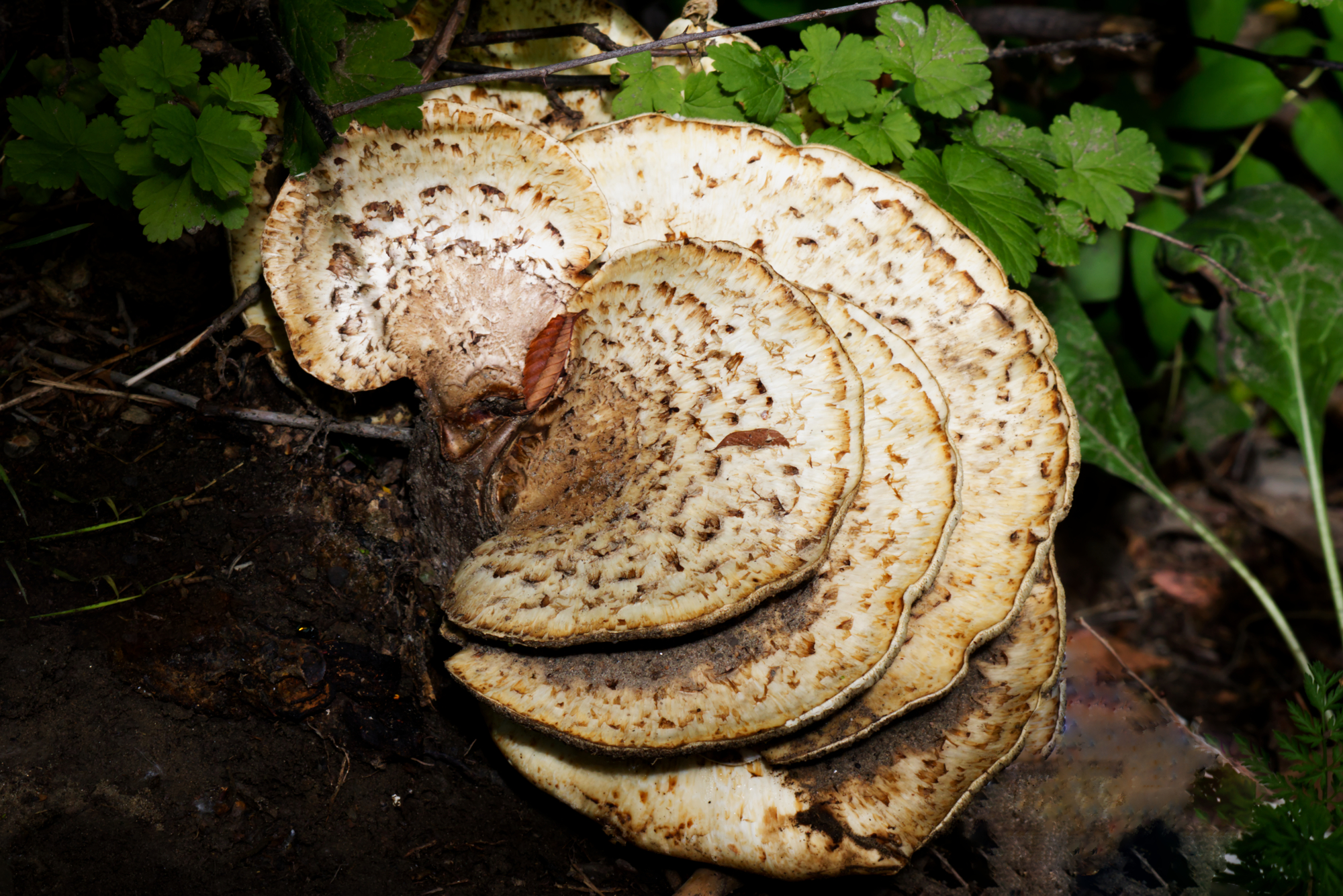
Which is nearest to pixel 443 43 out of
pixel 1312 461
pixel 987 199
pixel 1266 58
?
pixel 987 199

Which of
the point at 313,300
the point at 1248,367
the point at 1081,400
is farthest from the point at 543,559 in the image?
the point at 1248,367

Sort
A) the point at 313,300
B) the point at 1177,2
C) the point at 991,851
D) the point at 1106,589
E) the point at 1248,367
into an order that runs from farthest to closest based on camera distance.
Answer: the point at 1106,589 < the point at 1177,2 < the point at 1248,367 < the point at 991,851 < the point at 313,300

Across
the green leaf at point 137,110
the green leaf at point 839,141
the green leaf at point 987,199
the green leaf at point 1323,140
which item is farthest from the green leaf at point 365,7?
the green leaf at point 1323,140

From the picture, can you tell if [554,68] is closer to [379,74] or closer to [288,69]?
[379,74]

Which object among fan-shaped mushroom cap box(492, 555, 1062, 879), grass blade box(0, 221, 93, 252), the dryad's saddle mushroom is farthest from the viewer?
grass blade box(0, 221, 93, 252)

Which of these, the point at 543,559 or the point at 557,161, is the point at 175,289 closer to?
the point at 557,161

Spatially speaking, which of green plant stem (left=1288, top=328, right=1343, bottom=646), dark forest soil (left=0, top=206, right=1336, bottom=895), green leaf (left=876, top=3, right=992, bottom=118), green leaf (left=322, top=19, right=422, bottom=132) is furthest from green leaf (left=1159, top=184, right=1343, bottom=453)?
green leaf (left=322, top=19, right=422, bottom=132)

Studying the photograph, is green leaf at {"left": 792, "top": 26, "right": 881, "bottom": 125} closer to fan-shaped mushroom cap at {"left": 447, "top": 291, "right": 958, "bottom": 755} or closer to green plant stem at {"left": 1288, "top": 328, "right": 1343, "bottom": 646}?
fan-shaped mushroom cap at {"left": 447, "top": 291, "right": 958, "bottom": 755}
